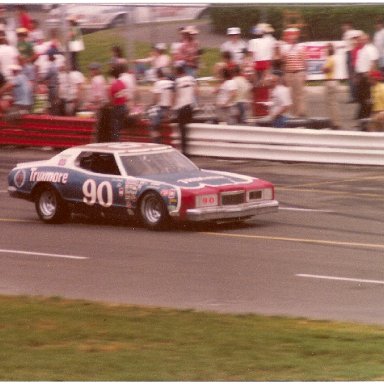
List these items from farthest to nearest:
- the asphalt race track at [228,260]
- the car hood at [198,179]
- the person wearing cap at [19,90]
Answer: the person wearing cap at [19,90] → the car hood at [198,179] → the asphalt race track at [228,260]

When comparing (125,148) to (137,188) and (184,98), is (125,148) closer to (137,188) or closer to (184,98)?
(137,188)

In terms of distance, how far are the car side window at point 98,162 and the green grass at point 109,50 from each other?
830 centimetres

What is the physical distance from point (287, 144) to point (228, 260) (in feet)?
31.1

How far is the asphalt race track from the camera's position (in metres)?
11.6

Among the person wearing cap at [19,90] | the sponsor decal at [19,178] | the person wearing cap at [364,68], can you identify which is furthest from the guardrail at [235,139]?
the sponsor decal at [19,178]

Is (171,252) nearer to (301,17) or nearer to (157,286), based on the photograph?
(157,286)

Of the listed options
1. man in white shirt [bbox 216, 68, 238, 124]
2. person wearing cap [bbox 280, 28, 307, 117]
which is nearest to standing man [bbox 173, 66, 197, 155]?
man in white shirt [bbox 216, 68, 238, 124]

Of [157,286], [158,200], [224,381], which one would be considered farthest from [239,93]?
[224,381]

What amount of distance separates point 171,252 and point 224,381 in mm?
6593

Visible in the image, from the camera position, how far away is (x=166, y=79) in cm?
2356

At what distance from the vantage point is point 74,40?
84.2 feet

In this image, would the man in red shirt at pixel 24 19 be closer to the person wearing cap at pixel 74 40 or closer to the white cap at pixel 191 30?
the person wearing cap at pixel 74 40

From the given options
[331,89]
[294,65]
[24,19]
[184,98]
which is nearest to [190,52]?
[184,98]

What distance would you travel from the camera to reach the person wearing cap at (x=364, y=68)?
75.5 feet
